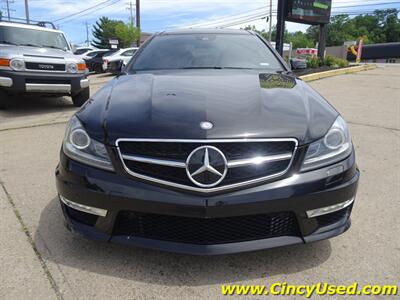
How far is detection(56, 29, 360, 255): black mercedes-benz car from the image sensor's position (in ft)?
6.85

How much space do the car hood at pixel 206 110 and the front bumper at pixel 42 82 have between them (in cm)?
513

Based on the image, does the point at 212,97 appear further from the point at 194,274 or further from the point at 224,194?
the point at 194,274

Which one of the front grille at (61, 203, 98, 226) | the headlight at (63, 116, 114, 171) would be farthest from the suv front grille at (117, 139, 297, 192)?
the front grille at (61, 203, 98, 226)

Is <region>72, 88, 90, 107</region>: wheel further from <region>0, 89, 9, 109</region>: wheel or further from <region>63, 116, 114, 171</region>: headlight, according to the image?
<region>63, 116, 114, 171</region>: headlight

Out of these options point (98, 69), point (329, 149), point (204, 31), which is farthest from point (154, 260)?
point (98, 69)

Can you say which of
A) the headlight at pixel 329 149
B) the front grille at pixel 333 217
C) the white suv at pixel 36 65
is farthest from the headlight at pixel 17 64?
the front grille at pixel 333 217

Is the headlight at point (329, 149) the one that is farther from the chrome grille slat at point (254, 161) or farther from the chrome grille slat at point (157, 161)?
the chrome grille slat at point (157, 161)

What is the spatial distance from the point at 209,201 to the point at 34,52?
6957mm

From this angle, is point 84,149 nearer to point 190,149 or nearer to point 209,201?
point 190,149

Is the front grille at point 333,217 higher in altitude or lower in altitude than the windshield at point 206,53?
lower

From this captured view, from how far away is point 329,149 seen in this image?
89.6 inches

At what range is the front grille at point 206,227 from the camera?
2.17 m

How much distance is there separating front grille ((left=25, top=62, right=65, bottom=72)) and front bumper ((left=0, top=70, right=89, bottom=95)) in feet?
0.39

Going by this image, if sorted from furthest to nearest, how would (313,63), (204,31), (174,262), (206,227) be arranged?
(313,63) < (204,31) < (174,262) < (206,227)
